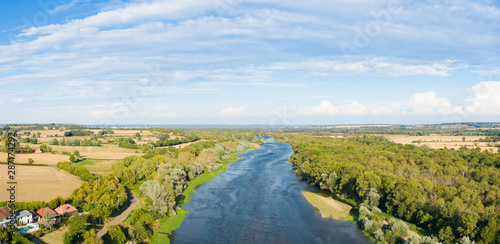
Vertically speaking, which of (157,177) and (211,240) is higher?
(157,177)

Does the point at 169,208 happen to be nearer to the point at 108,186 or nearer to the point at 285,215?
the point at 108,186

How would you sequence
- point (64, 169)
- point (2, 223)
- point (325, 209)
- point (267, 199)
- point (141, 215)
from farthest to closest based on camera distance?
point (64, 169), point (267, 199), point (325, 209), point (141, 215), point (2, 223)

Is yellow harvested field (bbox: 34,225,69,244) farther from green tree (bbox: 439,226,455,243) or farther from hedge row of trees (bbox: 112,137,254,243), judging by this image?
green tree (bbox: 439,226,455,243)

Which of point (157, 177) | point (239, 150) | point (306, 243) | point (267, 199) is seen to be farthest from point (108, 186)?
point (239, 150)

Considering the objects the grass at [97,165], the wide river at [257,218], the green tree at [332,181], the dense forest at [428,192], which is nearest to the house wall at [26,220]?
the wide river at [257,218]

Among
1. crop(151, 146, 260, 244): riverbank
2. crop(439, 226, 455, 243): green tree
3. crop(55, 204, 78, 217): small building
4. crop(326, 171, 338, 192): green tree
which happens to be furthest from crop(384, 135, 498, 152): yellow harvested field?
crop(55, 204, 78, 217): small building

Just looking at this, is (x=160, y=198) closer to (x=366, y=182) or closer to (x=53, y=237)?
(x=53, y=237)

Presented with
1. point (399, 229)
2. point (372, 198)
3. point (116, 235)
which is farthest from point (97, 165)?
point (399, 229)
